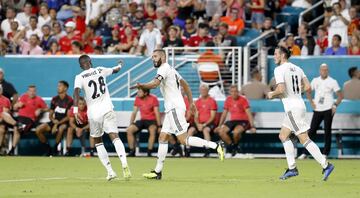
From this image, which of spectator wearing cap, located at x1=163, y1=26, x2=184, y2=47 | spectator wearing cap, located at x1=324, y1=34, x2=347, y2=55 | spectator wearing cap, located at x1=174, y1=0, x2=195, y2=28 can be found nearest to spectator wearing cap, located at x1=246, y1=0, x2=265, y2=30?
spectator wearing cap, located at x1=174, y1=0, x2=195, y2=28

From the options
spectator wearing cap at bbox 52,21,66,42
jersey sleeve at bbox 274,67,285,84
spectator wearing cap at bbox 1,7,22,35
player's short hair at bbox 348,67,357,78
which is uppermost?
spectator wearing cap at bbox 1,7,22,35

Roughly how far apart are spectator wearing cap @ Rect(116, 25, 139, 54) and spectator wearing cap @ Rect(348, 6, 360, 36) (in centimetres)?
602

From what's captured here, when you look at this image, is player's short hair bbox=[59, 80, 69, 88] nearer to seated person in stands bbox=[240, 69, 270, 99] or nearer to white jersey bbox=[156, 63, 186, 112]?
seated person in stands bbox=[240, 69, 270, 99]

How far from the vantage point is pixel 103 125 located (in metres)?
17.5

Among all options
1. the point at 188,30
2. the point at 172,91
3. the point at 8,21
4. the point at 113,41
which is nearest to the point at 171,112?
the point at 172,91

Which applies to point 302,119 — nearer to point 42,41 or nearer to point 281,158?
point 281,158

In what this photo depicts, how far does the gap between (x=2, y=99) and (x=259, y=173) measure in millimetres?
10393

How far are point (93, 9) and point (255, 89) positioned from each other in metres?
6.26

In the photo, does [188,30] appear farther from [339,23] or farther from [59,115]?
[59,115]

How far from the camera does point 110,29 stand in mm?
30156

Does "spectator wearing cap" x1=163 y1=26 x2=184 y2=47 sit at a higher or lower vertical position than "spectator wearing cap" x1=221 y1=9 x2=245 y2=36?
lower

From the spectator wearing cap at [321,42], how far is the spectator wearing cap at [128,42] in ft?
16.8

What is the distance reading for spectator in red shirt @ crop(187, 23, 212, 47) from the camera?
27922mm

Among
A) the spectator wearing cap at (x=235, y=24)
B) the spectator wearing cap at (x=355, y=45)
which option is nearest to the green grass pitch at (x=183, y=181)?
the spectator wearing cap at (x=355, y=45)
